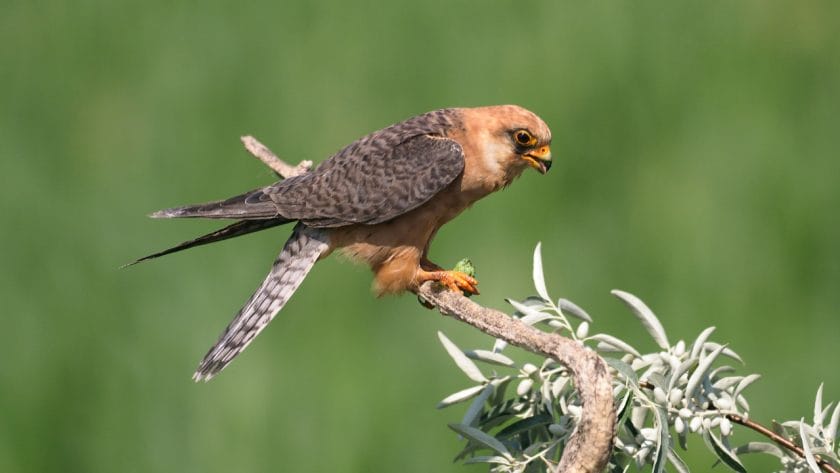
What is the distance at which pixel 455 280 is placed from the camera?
4.84 meters

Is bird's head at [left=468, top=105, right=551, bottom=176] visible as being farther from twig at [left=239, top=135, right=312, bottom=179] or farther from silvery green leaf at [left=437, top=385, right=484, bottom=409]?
silvery green leaf at [left=437, top=385, right=484, bottom=409]

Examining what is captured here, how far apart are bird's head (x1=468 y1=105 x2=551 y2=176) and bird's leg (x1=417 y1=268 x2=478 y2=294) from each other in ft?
1.59

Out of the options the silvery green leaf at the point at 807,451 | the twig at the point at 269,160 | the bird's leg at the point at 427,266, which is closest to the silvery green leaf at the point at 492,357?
the silvery green leaf at the point at 807,451

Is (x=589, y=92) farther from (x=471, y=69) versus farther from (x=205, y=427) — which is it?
(x=205, y=427)

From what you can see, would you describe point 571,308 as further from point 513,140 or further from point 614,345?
point 513,140

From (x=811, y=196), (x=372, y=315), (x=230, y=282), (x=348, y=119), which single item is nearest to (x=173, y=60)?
(x=348, y=119)

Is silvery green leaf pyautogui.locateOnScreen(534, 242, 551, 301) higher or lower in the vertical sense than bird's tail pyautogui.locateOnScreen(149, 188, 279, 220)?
higher

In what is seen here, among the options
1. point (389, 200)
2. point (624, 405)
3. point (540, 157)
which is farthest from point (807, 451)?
point (389, 200)

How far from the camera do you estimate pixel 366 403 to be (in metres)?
6.07

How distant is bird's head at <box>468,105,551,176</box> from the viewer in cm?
492

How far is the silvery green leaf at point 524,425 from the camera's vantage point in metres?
3.47

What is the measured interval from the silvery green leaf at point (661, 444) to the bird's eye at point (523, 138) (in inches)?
75.9

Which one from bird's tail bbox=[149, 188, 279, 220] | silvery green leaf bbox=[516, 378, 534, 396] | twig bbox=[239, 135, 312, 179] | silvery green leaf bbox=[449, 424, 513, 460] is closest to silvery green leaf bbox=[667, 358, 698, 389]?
silvery green leaf bbox=[516, 378, 534, 396]

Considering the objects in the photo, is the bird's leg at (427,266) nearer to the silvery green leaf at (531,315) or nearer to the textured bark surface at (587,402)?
the silvery green leaf at (531,315)
